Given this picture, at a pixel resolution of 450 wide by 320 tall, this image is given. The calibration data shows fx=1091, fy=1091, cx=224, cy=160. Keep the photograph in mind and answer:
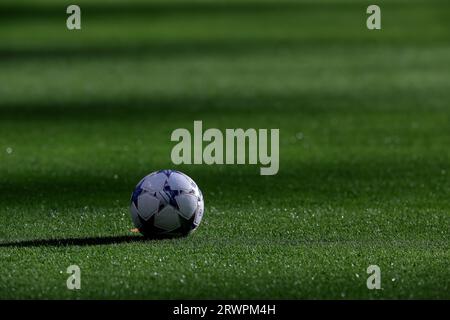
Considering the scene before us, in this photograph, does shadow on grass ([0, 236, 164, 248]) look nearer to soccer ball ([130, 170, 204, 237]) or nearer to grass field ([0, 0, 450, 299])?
grass field ([0, 0, 450, 299])

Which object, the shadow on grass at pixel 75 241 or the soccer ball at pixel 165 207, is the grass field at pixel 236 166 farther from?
the soccer ball at pixel 165 207

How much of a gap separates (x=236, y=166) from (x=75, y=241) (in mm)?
4203

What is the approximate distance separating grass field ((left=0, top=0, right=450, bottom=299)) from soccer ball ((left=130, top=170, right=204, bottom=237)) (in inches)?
6.4

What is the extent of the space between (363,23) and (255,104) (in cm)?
1419

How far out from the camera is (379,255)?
340 inches

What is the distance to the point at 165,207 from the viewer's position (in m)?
8.95

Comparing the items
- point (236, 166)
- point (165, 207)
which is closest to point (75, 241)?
point (165, 207)

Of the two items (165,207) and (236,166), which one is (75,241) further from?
(236,166)

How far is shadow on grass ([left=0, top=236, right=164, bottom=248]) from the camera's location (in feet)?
29.5

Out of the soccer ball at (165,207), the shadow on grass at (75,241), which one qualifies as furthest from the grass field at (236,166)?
the soccer ball at (165,207)

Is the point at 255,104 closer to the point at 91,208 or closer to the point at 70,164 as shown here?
the point at 70,164

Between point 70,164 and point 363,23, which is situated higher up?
point 363,23

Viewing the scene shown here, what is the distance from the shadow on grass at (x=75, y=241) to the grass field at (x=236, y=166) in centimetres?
2

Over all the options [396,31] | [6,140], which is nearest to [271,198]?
[6,140]
